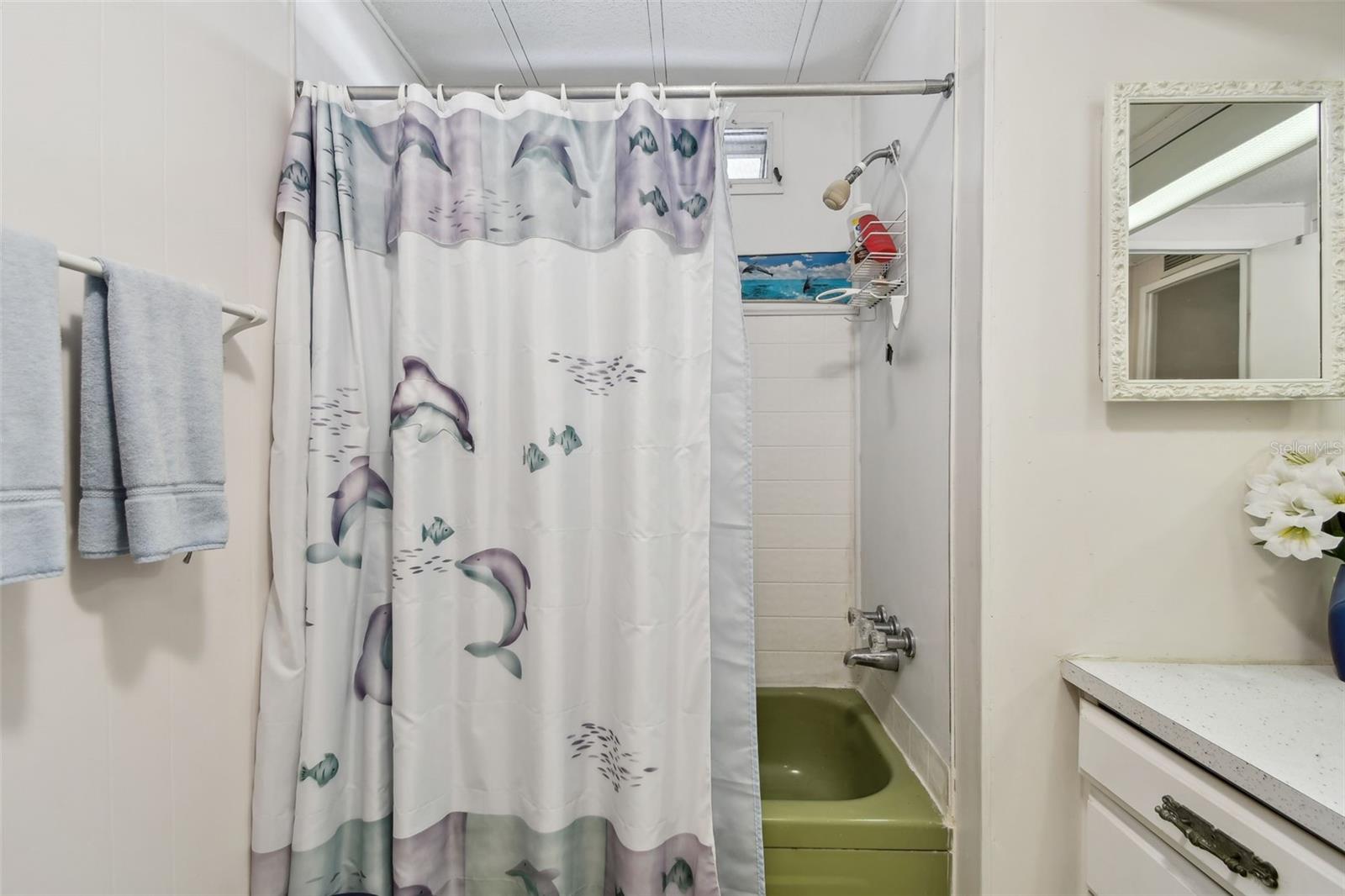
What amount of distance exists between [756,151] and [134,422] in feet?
6.29

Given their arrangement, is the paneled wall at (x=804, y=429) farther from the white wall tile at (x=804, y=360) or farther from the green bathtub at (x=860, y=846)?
the green bathtub at (x=860, y=846)

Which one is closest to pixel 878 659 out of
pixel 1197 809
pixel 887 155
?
pixel 1197 809

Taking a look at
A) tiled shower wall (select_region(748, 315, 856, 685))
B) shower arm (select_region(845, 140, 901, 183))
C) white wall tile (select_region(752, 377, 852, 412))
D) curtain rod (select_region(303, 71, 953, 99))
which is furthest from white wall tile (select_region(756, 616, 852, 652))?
curtain rod (select_region(303, 71, 953, 99))

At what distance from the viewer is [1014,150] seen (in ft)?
3.75

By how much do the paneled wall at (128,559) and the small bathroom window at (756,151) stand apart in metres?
1.32

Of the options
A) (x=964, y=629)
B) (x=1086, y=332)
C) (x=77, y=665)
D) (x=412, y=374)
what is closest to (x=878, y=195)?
(x=1086, y=332)

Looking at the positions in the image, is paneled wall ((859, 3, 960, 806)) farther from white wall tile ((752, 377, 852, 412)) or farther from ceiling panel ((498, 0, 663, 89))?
ceiling panel ((498, 0, 663, 89))

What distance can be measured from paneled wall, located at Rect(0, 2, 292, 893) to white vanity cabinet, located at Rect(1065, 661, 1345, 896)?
1.53m

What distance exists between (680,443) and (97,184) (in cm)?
98

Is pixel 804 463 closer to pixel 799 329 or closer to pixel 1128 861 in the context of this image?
pixel 799 329

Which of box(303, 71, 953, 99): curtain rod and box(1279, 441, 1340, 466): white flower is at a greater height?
box(303, 71, 953, 99): curtain rod

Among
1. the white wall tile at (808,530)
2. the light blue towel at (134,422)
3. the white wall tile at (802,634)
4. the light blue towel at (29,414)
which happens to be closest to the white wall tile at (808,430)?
the white wall tile at (808,530)

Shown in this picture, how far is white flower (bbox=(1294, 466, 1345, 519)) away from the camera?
3.26 feet

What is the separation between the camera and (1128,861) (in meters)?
0.96
